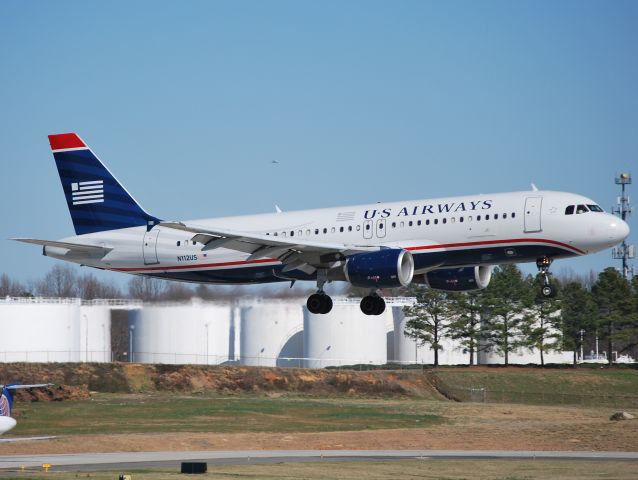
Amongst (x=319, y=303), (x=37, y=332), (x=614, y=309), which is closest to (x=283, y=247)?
(x=319, y=303)

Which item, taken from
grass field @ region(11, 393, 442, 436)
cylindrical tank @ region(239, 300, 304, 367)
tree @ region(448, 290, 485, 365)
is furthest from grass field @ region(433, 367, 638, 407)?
cylindrical tank @ region(239, 300, 304, 367)

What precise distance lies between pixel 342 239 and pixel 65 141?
732 inches

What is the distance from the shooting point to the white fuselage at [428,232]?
5241 centimetres

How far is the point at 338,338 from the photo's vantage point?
118 m

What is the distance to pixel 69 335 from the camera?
113000mm

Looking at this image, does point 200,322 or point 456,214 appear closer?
point 456,214

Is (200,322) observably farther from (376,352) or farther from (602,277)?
(602,277)

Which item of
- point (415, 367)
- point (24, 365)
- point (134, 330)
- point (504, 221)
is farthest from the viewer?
point (134, 330)

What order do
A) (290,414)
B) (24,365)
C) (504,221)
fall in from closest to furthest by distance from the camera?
1. (504,221)
2. (290,414)
3. (24,365)

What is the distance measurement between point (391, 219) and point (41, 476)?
20253 millimetres

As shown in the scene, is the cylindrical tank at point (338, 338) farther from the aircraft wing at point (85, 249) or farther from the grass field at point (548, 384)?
the aircraft wing at point (85, 249)

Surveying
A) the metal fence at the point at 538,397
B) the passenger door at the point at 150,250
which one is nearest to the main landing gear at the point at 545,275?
the passenger door at the point at 150,250

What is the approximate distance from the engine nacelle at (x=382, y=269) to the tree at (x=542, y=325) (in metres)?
59.2

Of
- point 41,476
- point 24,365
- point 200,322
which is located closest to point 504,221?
point 41,476
